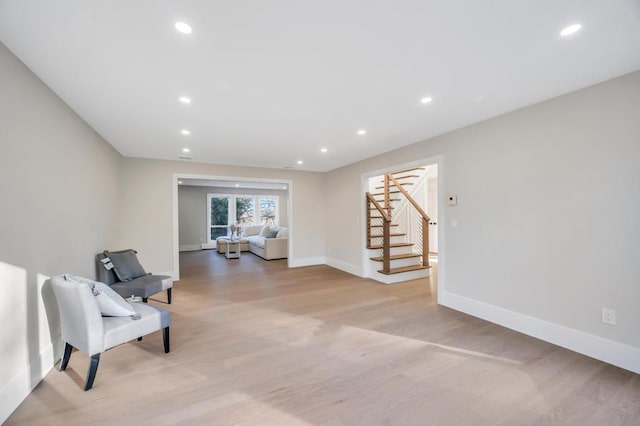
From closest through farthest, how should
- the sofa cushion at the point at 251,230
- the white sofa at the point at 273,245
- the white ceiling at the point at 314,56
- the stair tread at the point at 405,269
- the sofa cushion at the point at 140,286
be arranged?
the white ceiling at the point at 314,56, the sofa cushion at the point at 140,286, the stair tread at the point at 405,269, the white sofa at the point at 273,245, the sofa cushion at the point at 251,230

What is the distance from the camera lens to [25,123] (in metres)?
1.92

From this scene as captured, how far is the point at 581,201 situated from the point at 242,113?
11.0 feet

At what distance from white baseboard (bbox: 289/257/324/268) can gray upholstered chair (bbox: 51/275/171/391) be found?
4144mm

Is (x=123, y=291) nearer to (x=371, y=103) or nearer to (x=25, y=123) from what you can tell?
(x=25, y=123)

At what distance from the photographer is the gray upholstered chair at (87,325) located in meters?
1.91

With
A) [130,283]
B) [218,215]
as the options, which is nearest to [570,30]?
[130,283]

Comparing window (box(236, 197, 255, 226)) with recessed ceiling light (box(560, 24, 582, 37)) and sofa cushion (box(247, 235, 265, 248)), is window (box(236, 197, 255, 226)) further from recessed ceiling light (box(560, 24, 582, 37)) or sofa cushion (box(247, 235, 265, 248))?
recessed ceiling light (box(560, 24, 582, 37))

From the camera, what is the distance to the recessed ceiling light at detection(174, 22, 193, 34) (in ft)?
4.94

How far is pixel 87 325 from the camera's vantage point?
1.91 meters

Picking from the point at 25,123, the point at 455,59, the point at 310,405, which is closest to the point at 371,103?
the point at 455,59

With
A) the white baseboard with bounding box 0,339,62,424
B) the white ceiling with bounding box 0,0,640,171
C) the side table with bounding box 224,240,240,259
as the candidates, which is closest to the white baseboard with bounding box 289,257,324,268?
the side table with bounding box 224,240,240,259

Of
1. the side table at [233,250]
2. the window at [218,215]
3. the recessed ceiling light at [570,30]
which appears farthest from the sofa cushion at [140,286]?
the window at [218,215]

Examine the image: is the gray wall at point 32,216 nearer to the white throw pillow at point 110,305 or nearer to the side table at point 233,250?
the white throw pillow at point 110,305

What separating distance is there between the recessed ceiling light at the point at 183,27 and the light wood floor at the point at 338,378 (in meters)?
2.38
